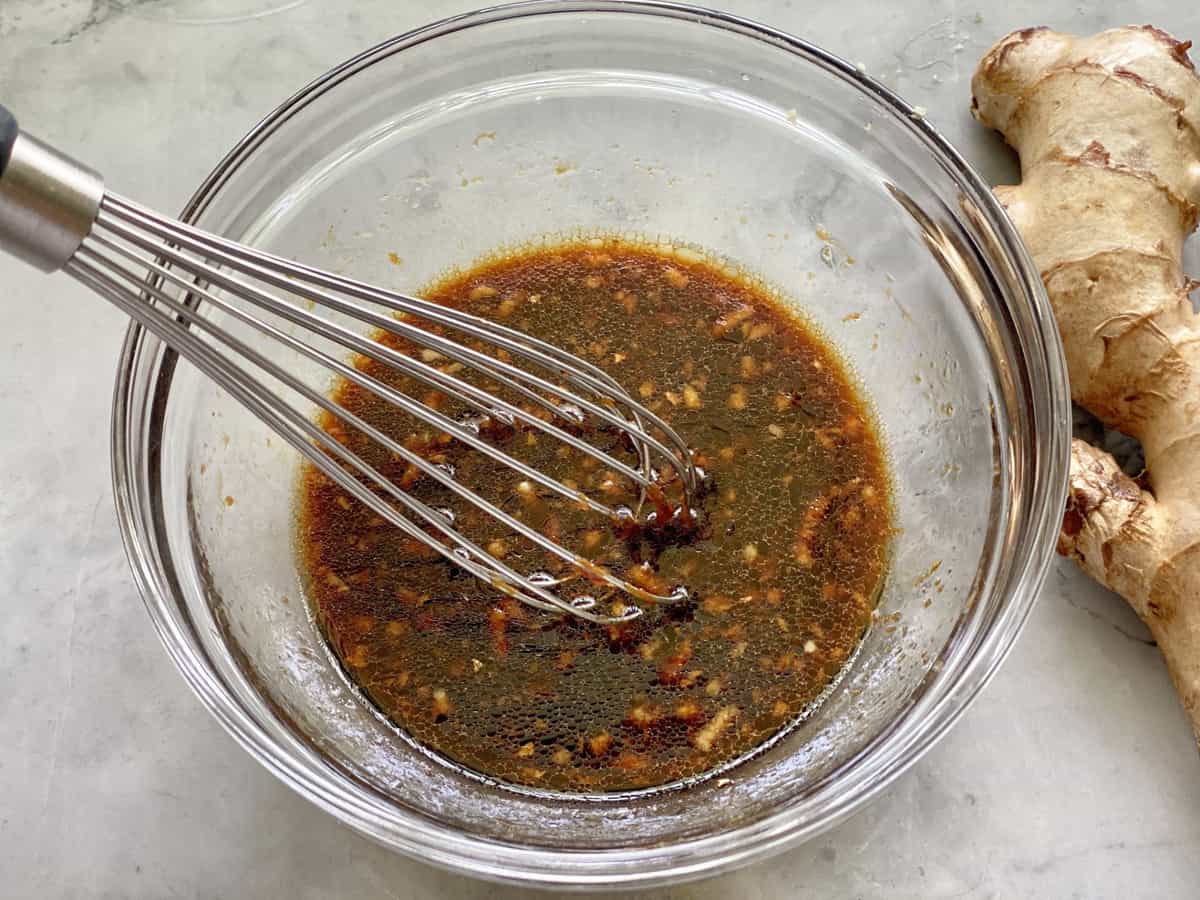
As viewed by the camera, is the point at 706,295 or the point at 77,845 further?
the point at 706,295

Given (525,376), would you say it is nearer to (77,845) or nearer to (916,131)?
(916,131)

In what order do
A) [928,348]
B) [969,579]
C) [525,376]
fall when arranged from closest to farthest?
[525,376]
[969,579]
[928,348]

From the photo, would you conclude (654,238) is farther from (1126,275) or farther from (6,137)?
(6,137)

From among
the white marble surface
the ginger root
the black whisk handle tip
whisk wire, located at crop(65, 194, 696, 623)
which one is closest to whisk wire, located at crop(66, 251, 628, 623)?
whisk wire, located at crop(65, 194, 696, 623)

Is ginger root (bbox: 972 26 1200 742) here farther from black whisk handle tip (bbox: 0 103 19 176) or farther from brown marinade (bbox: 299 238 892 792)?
black whisk handle tip (bbox: 0 103 19 176)

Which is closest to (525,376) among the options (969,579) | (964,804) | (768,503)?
(768,503)

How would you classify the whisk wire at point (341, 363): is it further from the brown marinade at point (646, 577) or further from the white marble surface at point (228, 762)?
the white marble surface at point (228, 762)

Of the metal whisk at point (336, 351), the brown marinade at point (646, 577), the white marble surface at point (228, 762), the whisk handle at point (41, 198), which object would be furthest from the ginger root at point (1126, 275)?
the whisk handle at point (41, 198)
